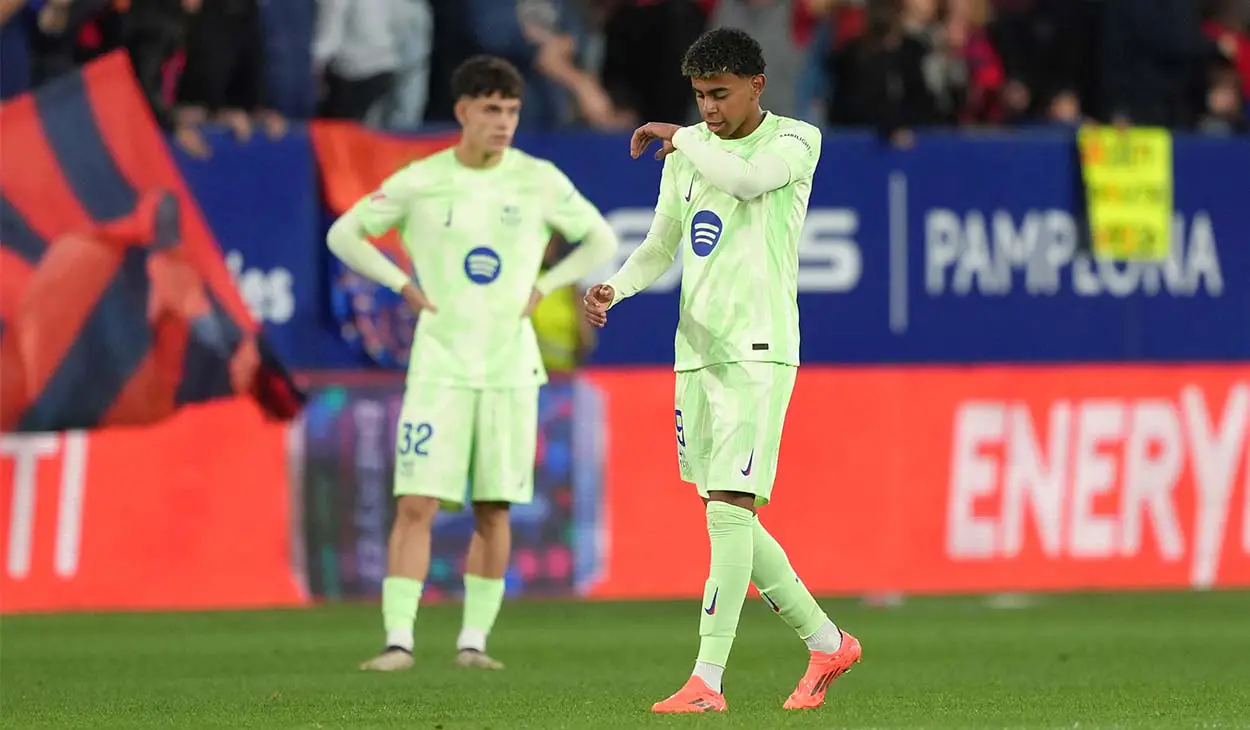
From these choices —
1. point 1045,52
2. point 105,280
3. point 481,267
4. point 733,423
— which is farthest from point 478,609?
point 1045,52

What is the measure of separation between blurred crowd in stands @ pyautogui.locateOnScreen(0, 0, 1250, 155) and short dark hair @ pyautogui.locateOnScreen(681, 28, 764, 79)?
8.40 metres

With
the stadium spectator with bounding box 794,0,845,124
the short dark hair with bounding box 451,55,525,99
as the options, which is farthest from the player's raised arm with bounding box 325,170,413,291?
the stadium spectator with bounding box 794,0,845,124

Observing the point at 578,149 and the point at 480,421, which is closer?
the point at 480,421

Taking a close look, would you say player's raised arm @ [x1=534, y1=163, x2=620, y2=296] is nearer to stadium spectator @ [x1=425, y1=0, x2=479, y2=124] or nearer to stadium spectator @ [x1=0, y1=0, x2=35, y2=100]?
stadium spectator @ [x1=0, y1=0, x2=35, y2=100]

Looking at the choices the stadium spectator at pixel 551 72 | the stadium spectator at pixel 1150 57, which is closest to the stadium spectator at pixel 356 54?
the stadium spectator at pixel 551 72

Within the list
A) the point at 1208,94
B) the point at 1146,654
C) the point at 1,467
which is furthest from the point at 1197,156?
the point at 1,467

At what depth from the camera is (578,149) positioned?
18094mm

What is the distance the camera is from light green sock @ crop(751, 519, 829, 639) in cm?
908

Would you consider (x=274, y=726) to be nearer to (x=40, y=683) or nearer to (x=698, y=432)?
(x=698, y=432)

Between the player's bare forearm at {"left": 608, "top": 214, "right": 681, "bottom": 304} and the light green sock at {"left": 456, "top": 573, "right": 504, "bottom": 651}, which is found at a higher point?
the player's bare forearm at {"left": 608, "top": 214, "right": 681, "bottom": 304}

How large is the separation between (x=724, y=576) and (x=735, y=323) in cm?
87

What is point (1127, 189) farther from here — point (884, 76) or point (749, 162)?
point (749, 162)

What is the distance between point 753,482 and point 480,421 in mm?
2834

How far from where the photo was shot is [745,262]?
8.97 m
